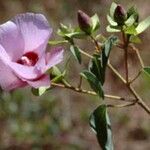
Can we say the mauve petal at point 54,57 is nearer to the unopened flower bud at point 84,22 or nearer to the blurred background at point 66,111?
the unopened flower bud at point 84,22

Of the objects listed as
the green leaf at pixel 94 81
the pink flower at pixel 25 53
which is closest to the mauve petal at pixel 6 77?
the pink flower at pixel 25 53

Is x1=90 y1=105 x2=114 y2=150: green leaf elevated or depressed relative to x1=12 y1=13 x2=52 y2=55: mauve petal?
depressed

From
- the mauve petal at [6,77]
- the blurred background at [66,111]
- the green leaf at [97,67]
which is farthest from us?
the blurred background at [66,111]

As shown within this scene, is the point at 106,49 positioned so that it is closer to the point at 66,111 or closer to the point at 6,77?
the point at 6,77

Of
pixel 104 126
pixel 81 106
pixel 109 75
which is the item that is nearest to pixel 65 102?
pixel 81 106

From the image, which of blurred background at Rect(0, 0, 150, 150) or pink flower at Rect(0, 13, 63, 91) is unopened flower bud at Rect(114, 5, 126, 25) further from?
blurred background at Rect(0, 0, 150, 150)

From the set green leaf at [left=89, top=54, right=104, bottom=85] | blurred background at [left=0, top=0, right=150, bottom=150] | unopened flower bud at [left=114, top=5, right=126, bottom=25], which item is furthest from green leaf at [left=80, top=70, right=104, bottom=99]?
blurred background at [left=0, top=0, right=150, bottom=150]
